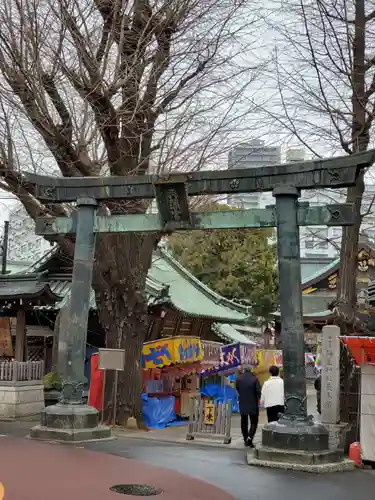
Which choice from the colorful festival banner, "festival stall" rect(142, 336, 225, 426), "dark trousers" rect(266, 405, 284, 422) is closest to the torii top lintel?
"dark trousers" rect(266, 405, 284, 422)

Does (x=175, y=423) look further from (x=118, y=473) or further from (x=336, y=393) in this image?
(x=118, y=473)

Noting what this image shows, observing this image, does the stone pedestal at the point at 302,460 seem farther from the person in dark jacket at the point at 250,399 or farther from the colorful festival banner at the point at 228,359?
the colorful festival banner at the point at 228,359

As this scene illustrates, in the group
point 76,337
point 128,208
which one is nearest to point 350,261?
point 128,208

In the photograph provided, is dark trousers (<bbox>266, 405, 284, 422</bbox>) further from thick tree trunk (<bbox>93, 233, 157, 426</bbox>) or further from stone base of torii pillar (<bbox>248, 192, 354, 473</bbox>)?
thick tree trunk (<bbox>93, 233, 157, 426</bbox>)

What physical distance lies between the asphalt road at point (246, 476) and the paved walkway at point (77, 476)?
1.37 ft

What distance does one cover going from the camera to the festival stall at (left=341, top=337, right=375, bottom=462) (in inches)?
415

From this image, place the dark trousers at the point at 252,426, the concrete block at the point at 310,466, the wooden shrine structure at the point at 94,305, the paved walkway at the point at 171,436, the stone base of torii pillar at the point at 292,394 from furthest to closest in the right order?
1. the wooden shrine structure at the point at 94,305
2. the paved walkway at the point at 171,436
3. the dark trousers at the point at 252,426
4. the stone base of torii pillar at the point at 292,394
5. the concrete block at the point at 310,466

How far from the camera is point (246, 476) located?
914 centimetres

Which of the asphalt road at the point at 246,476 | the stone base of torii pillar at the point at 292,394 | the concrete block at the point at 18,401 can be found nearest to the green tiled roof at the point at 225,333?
the concrete block at the point at 18,401

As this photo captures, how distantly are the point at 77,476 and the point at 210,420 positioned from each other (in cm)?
678

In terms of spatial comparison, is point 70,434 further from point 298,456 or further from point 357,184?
point 357,184

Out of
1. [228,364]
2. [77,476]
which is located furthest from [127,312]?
[77,476]

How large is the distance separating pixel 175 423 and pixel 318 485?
1121 cm

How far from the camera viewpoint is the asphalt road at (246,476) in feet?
26.3
